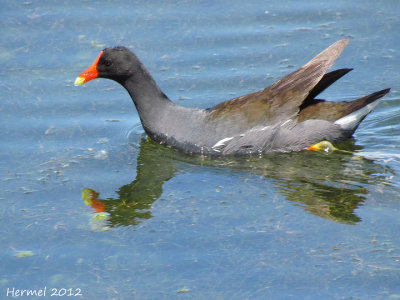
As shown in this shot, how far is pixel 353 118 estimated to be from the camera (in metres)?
6.40

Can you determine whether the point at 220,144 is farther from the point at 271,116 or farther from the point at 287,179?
the point at 287,179

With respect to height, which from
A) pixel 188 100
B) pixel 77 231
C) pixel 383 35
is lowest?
pixel 77 231

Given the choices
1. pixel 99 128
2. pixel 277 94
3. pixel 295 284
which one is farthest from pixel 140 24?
pixel 295 284

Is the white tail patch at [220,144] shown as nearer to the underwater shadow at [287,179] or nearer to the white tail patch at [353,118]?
the underwater shadow at [287,179]

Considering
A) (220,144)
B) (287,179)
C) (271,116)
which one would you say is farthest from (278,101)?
(287,179)

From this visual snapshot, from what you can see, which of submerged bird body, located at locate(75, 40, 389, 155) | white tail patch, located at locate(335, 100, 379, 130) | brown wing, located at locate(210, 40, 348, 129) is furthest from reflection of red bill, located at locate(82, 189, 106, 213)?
white tail patch, located at locate(335, 100, 379, 130)

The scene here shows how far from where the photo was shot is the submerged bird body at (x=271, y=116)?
21.0 ft

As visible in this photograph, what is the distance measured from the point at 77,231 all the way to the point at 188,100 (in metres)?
2.30

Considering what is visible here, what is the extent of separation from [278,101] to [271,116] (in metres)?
0.15

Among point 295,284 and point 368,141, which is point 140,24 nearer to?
point 368,141

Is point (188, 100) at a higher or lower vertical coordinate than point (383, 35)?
lower

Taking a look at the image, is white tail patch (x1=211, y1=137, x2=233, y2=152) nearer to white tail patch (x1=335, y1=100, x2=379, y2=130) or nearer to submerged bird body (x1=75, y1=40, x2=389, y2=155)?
submerged bird body (x1=75, y1=40, x2=389, y2=155)

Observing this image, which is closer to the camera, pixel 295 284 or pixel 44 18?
pixel 295 284

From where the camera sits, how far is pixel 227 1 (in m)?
8.67
